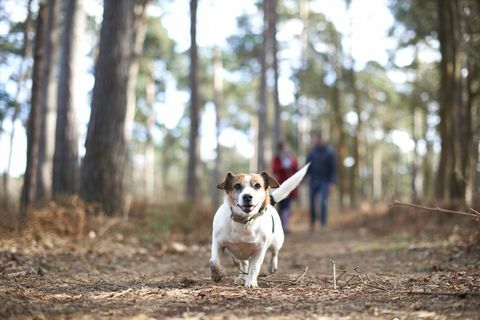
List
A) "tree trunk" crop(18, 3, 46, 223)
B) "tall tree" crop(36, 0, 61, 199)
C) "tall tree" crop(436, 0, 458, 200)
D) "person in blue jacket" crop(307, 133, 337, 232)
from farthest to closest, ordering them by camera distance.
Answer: "tall tree" crop(436, 0, 458, 200), "tall tree" crop(36, 0, 61, 199), "person in blue jacket" crop(307, 133, 337, 232), "tree trunk" crop(18, 3, 46, 223)

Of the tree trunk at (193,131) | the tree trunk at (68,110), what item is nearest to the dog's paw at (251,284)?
the tree trunk at (68,110)

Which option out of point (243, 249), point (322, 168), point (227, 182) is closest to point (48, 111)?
point (322, 168)

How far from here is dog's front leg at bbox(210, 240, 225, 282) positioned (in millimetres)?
4449

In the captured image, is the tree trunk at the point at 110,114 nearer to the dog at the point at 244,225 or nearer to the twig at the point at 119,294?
the dog at the point at 244,225

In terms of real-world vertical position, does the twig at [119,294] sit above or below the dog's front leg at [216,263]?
below

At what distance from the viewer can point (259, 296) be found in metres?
3.81

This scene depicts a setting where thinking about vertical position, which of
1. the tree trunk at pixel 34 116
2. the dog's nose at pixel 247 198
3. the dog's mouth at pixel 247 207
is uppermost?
the tree trunk at pixel 34 116

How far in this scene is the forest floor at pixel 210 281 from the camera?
3.16 metres

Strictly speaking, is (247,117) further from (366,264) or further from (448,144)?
(366,264)

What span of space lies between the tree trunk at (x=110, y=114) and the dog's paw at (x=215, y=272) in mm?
4615

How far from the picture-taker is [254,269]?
444 cm

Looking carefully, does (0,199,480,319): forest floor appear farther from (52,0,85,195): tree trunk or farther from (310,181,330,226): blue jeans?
(52,0,85,195): tree trunk

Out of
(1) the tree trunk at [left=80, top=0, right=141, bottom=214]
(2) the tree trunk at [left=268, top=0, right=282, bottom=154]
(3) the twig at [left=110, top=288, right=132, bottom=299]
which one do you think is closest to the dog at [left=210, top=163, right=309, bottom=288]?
(3) the twig at [left=110, top=288, right=132, bottom=299]

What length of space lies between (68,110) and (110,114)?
2.88 m
